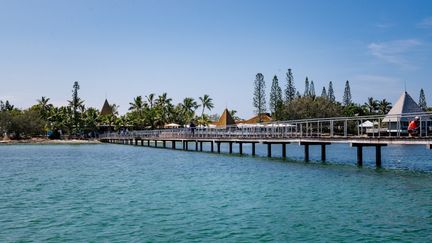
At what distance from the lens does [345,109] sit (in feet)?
344

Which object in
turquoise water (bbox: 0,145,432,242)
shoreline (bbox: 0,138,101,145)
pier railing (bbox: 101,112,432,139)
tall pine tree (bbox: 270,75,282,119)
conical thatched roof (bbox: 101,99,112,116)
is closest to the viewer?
turquoise water (bbox: 0,145,432,242)

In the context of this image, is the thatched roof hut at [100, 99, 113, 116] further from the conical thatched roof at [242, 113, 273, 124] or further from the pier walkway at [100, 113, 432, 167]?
the pier walkway at [100, 113, 432, 167]

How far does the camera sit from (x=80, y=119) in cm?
10119

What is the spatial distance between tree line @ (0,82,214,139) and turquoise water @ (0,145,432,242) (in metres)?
72.2

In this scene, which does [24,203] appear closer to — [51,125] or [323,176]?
[323,176]

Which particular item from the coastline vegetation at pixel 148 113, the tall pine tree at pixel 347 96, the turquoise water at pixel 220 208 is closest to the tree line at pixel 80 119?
the coastline vegetation at pixel 148 113

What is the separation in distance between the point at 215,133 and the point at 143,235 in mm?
38988

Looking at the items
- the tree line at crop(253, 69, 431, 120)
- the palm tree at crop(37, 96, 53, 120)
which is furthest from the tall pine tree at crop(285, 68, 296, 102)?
the palm tree at crop(37, 96, 53, 120)

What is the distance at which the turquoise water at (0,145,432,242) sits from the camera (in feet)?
40.3

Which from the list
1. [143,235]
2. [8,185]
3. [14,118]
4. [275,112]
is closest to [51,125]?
[14,118]

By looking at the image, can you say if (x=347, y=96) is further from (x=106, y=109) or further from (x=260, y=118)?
(x=106, y=109)

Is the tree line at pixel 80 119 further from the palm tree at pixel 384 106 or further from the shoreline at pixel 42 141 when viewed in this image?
the palm tree at pixel 384 106

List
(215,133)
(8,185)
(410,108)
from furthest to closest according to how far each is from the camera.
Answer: (410,108), (215,133), (8,185)

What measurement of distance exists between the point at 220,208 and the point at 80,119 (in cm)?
9041
